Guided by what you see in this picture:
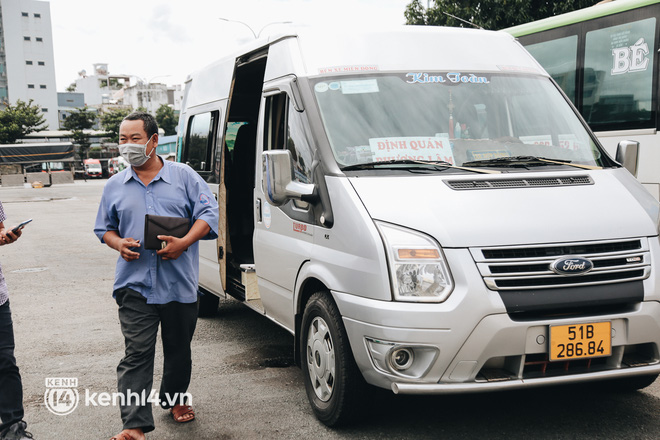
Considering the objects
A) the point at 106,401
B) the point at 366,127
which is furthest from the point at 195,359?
the point at 366,127

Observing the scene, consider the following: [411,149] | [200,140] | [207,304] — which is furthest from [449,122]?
[207,304]

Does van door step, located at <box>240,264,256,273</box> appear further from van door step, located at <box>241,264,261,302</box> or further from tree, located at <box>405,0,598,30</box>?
tree, located at <box>405,0,598,30</box>

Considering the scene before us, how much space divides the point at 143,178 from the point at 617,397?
322cm

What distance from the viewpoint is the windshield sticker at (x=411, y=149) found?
413 centimetres

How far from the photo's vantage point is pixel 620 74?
30.5 feet

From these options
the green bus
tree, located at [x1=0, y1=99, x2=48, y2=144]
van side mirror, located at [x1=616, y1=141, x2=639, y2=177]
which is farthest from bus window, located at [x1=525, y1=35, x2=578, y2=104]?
tree, located at [x1=0, y1=99, x2=48, y2=144]

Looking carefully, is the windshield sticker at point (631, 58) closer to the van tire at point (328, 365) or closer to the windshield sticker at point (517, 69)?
the windshield sticker at point (517, 69)

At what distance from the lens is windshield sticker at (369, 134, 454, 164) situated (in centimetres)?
413

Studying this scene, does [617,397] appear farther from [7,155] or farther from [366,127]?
[7,155]

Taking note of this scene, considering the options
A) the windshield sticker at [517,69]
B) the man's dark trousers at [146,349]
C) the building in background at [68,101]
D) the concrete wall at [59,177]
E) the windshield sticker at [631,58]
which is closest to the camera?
the man's dark trousers at [146,349]

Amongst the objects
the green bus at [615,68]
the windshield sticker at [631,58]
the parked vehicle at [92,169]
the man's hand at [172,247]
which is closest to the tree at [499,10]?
the green bus at [615,68]

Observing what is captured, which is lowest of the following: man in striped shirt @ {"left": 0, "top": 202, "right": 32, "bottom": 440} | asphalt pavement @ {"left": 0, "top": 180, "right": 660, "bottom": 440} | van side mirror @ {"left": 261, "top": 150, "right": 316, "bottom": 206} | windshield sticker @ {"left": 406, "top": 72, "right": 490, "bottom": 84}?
asphalt pavement @ {"left": 0, "top": 180, "right": 660, "bottom": 440}

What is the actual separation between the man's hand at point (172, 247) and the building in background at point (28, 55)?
104432 millimetres

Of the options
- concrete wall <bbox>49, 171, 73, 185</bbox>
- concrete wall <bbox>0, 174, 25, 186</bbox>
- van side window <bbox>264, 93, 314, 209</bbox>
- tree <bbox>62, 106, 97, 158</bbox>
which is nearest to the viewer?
van side window <bbox>264, 93, 314, 209</bbox>
